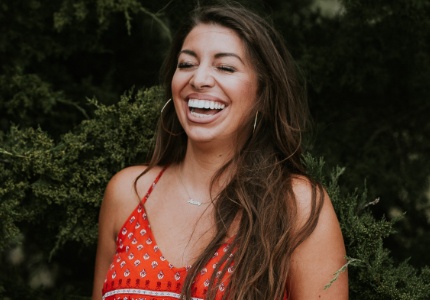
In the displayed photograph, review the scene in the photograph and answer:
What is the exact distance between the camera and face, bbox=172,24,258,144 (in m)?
2.84

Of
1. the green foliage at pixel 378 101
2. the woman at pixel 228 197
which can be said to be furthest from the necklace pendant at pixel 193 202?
the green foliage at pixel 378 101

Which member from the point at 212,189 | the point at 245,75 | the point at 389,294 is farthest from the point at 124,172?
the point at 389,294

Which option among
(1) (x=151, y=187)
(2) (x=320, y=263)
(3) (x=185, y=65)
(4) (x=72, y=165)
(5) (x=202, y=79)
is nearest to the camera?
(2) (x=320, y=263)

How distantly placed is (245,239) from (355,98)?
1.20 metres

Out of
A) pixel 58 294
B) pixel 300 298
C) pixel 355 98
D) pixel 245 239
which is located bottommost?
pixel 58 294

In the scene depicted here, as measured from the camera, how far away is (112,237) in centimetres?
312

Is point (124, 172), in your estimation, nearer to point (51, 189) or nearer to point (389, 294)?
point (51, 189)

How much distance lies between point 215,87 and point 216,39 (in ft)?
0.58

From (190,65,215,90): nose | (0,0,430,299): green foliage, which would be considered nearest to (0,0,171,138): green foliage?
(0,0,430,299): green foliage

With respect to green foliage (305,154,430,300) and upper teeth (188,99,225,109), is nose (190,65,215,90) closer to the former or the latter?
→ upper teeth (188,99,225,109)

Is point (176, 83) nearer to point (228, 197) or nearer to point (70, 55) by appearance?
point (228, 197)

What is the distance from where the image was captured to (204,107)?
2.84 metres

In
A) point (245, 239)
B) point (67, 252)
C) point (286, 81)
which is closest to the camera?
point (245, 239)

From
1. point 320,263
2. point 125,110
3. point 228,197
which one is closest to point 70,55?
point 125,110
